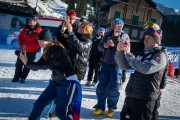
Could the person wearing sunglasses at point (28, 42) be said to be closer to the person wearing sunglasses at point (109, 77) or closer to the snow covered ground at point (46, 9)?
the person wearing sunglasses at point (109, 77)

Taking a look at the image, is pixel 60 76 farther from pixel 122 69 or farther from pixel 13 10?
pixel 13 10

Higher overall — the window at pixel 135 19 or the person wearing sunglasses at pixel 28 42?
the window at pixel 135 19

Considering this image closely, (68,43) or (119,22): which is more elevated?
(119,22)

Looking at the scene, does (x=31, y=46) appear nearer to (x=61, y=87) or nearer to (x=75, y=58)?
(x=75, y=58)

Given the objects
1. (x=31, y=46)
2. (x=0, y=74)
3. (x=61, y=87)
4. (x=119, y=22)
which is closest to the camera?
(x=61, y=87)

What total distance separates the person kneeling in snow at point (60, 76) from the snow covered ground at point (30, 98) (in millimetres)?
1269

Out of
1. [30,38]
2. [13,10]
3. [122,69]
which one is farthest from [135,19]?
[122,69]

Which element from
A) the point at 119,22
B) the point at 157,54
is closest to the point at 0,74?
the point at 119,22

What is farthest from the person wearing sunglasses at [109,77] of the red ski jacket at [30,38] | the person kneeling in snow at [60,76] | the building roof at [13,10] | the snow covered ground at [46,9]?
the snow covered ground at [46,9]

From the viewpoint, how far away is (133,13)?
149 feet

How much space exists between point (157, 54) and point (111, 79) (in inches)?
82.0

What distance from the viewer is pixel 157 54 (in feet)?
10.2

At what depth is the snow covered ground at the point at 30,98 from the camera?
4960mm

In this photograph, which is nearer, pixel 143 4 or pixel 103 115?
pixel 103 115
